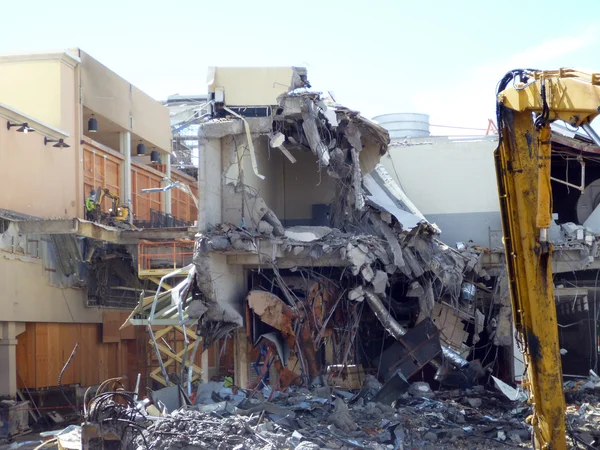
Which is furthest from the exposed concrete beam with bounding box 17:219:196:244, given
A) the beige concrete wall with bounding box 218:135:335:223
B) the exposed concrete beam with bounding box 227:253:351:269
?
the exposed concrete beam with bounding box 227:253:351:269

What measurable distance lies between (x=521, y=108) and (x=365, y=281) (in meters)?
7.98

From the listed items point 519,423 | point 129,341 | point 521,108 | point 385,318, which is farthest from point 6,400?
point 521,108

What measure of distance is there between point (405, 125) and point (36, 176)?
12679mm

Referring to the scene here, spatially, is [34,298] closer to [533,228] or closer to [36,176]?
[36,176]

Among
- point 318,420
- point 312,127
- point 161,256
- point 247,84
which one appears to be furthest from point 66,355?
point 318,420

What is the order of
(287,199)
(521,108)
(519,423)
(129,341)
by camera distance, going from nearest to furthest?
(521,108) → (519,423) → (287,199) → (129,341)

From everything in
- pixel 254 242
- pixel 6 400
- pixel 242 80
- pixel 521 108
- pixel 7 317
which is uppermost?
pixel 242 80

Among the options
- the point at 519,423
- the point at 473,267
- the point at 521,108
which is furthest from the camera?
the point at 473,267

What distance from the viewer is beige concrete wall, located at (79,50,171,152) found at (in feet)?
102

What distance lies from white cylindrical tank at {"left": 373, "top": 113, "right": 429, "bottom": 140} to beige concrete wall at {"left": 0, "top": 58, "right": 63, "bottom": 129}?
1137 cm

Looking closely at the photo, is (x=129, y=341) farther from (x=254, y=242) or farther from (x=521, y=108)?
(x=521, y=108)

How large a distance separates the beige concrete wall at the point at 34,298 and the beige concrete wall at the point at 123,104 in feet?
24.2

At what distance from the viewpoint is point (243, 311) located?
60.8 ft

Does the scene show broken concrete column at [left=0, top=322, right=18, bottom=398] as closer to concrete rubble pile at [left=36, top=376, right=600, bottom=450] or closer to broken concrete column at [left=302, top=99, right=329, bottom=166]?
concrete rubble pile at [left=36, top=376, right=600, bottom=450]
